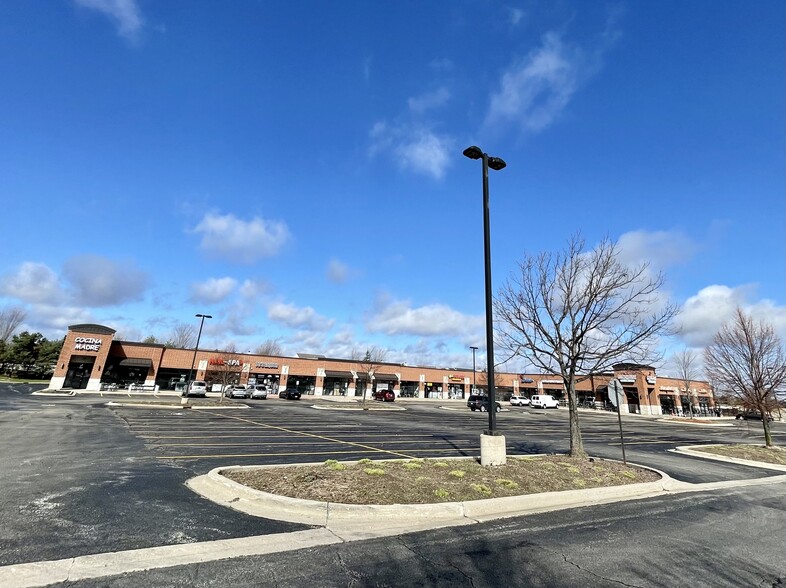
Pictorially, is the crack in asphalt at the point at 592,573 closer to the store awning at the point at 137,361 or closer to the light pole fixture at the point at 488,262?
the light pole fixture at the point at 488,262

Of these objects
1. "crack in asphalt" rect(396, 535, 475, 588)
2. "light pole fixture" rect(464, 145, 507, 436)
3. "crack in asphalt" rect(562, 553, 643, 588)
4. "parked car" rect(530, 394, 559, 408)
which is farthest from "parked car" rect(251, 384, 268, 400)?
"crack in asphalt" rect(562, 553, 643, 588)

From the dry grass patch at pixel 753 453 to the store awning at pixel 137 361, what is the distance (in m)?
55.7

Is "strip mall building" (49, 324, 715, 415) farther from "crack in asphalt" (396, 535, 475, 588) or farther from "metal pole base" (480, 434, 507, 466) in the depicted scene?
"crack in asphalt" (396, 535, 475, 588)

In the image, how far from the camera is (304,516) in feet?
19.8

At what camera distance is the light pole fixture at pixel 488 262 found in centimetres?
957

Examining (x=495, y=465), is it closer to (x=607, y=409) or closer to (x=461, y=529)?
(x=461, y=529)

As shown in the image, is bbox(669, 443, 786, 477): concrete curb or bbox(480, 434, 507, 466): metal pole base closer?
bbox(480, 434, 507, 466): metal pole base

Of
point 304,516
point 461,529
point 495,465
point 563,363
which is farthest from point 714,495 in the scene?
point 304,516

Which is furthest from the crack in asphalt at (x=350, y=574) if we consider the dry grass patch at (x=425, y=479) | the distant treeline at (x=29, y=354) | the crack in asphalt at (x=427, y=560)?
the distant treeline at (x=29, y=354)

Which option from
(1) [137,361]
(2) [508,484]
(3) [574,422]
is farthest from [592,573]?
(1) [137,361]

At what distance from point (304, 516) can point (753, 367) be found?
21453 millimetres

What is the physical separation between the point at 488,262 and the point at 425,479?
5.36 meters

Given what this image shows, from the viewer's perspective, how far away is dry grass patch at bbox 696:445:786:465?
1588cm

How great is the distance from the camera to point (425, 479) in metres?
7.96
